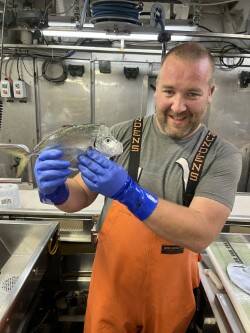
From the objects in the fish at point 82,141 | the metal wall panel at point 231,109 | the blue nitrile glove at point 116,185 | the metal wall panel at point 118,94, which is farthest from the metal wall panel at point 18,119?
Result: the blue nitrile glove at point 116,185

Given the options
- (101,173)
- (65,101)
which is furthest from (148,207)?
(65,101)

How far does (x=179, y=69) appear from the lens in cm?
110

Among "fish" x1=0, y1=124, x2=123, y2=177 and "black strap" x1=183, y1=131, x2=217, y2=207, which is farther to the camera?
"black strap" x1=183, y1=131, x2=217, y2=207

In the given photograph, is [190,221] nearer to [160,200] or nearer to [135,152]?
[160,200]

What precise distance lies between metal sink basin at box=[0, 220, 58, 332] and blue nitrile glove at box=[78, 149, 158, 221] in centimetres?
59

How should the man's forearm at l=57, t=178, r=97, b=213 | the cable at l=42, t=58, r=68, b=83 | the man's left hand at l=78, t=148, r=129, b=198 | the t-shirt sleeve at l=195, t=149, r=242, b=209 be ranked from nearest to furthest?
1. the man's left hand at l=78, t=148, r=129, b=198
2. the t-shirt sleeve at l=195, t=149, r=242, b=209
3. the man's forearm at l=57, t=178, r=97, b=213
4. the cable at l=42, t=58, r=68, b=83

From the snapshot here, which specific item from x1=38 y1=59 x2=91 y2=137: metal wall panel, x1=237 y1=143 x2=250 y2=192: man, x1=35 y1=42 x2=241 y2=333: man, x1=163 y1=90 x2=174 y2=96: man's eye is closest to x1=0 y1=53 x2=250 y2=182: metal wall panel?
x1=38 y1=59 x2=91 y2=137: metal wall panel

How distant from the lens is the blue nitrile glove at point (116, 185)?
0.94m

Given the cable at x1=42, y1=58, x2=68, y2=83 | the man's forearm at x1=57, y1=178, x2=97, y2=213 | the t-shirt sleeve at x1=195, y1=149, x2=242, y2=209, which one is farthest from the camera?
the cable at x1=42, y1=58, x2=68, y2=83

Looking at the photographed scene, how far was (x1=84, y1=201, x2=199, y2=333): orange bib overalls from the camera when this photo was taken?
47.6 inches

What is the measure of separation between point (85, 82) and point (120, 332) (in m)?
3.30

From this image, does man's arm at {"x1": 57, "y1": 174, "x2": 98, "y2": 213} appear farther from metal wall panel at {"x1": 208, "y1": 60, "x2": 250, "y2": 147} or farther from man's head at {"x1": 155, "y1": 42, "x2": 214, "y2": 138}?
metal wall panel at {"x1": 208, "y1": 60, "x2": 250, "y2": 147}

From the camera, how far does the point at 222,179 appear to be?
3.60ft

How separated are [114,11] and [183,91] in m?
1.20
